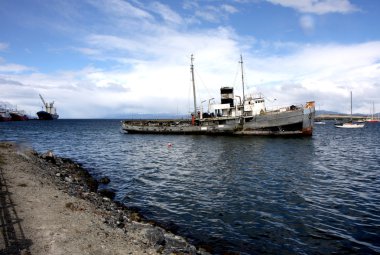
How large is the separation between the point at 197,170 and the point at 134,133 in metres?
54.9

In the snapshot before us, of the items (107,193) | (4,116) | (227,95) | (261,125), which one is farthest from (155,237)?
(4,116)

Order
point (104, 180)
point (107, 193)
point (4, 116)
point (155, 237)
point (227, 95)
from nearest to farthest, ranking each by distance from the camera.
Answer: point (155, 237) < point (107, 193) < point (104, 180) < point (227, 95) < point (4, 116)

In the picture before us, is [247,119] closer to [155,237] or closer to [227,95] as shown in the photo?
[227,95]

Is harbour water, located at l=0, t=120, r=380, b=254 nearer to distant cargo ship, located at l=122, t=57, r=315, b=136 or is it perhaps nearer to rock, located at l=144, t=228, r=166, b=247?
rock, located at l=144, t=228, r=166, b=247

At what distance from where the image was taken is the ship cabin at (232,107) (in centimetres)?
5953

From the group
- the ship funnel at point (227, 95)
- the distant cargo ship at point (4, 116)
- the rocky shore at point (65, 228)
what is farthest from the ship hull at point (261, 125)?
the distant cargo ship at point (4, 116)

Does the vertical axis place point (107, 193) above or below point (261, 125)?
below

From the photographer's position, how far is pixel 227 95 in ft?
217

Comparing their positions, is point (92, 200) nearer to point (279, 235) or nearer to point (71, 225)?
point (71, 225)

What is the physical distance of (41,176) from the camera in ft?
60.1

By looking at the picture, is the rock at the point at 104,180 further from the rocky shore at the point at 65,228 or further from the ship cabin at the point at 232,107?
the ship cabin at the point at 232,107

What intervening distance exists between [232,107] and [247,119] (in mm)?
4372

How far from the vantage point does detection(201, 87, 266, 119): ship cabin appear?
195 ft

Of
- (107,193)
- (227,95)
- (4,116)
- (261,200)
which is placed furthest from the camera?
(4,116)
